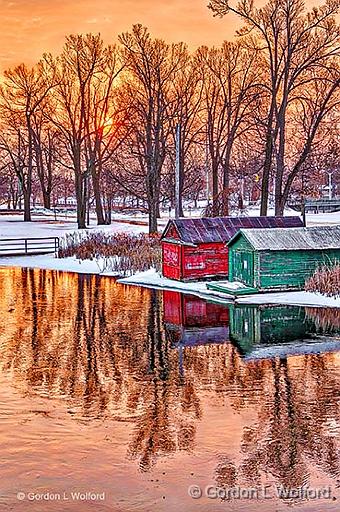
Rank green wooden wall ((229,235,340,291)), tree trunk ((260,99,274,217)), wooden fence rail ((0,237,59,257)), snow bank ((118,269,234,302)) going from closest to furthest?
snow bank ((118,269,234,302)) < green wooden wall ((229,235,340,291)) < tree trunk ((260,99,274,217)) < wooden fence rail ((0,237,59,257))

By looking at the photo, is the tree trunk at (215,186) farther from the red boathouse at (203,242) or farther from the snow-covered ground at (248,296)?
the snow-covered ground at (248,296)

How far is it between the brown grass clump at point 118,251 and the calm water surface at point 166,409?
38.8 feet

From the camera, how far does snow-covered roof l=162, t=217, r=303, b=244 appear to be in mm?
28906

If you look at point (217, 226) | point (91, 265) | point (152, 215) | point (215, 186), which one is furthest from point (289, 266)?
point (215, 186)

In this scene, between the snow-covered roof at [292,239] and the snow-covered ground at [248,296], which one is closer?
the snow-covered ground at [248,296]

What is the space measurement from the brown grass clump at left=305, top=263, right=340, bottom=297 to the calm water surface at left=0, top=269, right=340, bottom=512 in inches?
109

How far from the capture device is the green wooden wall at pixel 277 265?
25.7m

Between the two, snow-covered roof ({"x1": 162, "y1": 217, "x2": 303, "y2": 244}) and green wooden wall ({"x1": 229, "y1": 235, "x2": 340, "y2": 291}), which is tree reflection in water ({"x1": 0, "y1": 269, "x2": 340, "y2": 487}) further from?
snow-covered roof ({"x1": 162, "y1": 217, "x2": 303, "y2": 244})

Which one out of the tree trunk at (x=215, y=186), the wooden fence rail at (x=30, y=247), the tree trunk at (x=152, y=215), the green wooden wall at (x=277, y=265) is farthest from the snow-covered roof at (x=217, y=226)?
the tree trunk at (x=152, y=215)

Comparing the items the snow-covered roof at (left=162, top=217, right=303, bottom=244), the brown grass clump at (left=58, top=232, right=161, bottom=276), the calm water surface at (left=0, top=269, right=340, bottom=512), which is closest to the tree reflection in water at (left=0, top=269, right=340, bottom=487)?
the calm water surface at (left=0, top=269, right=340, bottom=512)

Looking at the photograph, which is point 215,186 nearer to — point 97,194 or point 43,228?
point 97,194

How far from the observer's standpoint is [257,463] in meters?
9.69

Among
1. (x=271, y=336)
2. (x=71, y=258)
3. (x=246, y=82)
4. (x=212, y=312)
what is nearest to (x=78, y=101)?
(x=246, y=82)

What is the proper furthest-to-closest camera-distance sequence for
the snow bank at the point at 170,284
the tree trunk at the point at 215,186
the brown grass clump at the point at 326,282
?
the tree trunk at the point at 215,186
the snow bank at the point at 170,284
the brown grass clump at the point at 326,282
